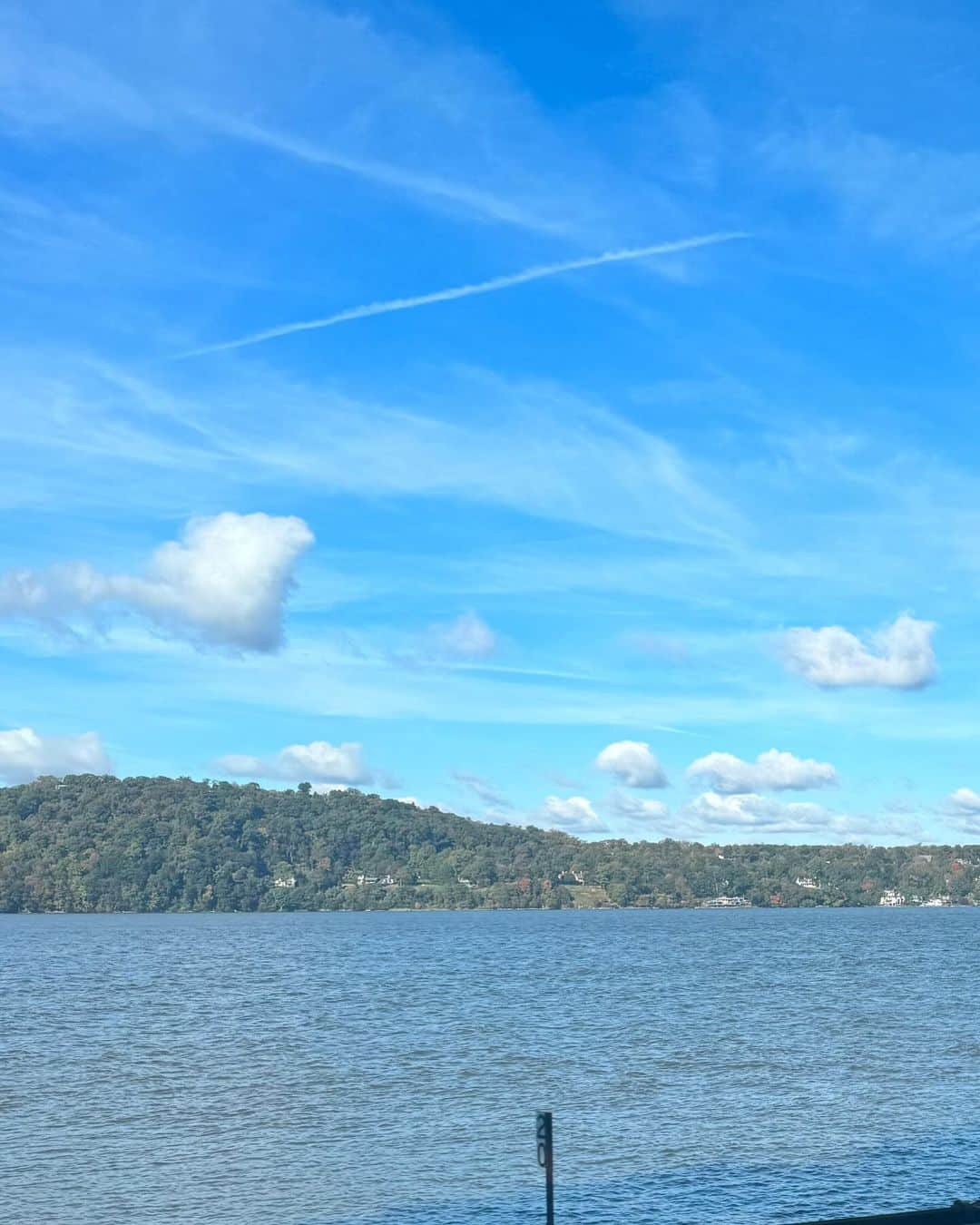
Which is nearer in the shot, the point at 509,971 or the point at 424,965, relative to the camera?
the point at 509,971

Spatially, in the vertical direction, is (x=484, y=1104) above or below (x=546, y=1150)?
below

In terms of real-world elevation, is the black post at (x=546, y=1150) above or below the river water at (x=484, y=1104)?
above

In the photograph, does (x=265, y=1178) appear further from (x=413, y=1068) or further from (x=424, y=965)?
(x=424, y=965)

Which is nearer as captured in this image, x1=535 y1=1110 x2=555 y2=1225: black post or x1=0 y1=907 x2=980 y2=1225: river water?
x1=535 y1=1110 x2=555 y2=1225: black post

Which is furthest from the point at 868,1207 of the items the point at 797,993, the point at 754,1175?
the point at 797,993

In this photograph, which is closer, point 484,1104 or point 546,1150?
point 546,1150

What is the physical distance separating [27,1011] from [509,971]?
5886 cm

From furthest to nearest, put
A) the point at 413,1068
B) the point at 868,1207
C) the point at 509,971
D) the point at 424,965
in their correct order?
1. the point at 424,965
2. the point at 509,971
3. the point at 413,1068
4. the point at 868,1207

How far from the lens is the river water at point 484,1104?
4269 centimetres

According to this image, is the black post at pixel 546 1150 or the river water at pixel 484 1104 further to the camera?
the river water at pixel 484 1104

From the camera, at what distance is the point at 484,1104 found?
2308 inches

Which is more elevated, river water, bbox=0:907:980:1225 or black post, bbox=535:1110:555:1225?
black post, bbox=535:1110:555:1225

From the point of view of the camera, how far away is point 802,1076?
65.0 metres

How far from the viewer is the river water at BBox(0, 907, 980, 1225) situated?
140ft
